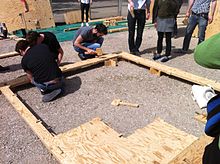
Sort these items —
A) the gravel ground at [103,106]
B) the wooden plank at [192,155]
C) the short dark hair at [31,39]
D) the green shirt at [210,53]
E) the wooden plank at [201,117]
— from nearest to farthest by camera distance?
the green shirt at [210,53]
the wooden plank at [192,155]
the gravel ground at [103,106]
the wooden plank at [201,117]
the short dark hair at [31,39]

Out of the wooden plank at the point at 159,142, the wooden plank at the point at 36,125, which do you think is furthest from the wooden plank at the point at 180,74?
the wooden plank at the point at 36,125

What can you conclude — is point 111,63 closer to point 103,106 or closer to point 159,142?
point 103,106

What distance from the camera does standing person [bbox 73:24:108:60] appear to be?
193 inches

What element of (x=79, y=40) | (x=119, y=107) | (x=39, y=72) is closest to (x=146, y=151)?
(x=119, y=107)

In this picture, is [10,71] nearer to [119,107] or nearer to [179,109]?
[119,107]

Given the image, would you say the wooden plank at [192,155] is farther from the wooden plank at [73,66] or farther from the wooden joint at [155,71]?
the wooden plank at [73,66]

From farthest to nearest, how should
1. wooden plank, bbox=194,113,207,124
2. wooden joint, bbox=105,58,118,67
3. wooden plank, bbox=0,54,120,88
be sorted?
1. wooden joint, bbox=105,58,118,67
2. wooden plank, bbox=0,54,120,88
3. wooden plank, bbox=194,113,207,124

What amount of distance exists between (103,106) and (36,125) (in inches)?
43.1

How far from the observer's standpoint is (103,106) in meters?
3.56

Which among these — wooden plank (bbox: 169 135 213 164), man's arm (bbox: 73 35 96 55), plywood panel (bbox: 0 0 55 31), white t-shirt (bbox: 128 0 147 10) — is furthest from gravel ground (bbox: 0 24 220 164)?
plywood panel (bbox: 0 0 55 31)

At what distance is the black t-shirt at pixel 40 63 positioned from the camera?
3463 mm

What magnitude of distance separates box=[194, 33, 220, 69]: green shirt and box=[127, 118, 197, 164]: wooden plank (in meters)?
1.53

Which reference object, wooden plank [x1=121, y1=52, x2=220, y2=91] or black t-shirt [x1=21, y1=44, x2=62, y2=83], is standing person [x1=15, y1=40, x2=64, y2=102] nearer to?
black t-shirt [x1=21, y1=44, x2=62, y2=83]

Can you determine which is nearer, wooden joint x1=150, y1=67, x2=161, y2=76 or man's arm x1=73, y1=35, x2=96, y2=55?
wooden joint x1=150, y1=67, x2=161, y2=76
